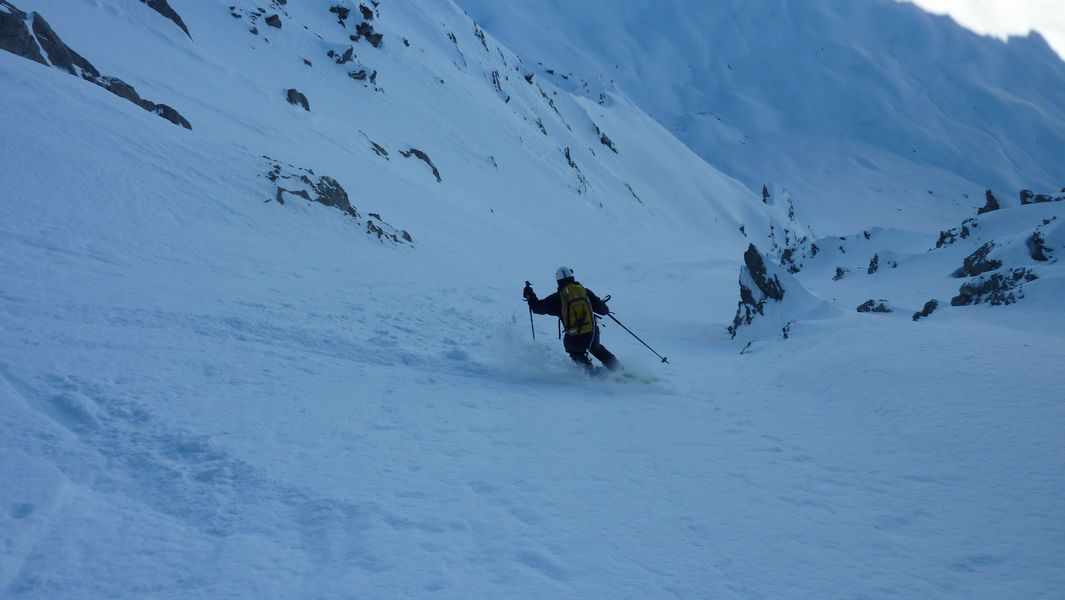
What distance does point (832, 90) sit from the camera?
382 ft

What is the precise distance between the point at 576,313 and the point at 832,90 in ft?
406

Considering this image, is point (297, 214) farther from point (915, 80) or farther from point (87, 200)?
point (915, 80)

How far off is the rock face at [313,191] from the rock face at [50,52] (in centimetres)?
320

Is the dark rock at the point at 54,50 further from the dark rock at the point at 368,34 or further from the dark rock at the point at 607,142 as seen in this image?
the dark rock at the point at 607,142

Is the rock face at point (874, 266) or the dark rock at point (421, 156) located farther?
the dark rock at point (421, 156)

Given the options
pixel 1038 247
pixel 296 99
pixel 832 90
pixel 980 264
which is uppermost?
pixel 832 90

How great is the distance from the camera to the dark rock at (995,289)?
14336mm

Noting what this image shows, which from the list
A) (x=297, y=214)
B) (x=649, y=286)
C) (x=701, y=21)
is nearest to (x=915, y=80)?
(x=701, y=21)

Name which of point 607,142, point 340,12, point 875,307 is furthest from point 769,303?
point 607,142

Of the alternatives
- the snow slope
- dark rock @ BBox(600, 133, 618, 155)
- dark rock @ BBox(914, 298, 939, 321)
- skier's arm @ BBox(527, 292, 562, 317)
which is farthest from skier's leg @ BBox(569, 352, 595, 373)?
the snow slope

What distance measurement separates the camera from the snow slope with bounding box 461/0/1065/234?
9306 centimetres

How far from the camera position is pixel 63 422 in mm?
4734

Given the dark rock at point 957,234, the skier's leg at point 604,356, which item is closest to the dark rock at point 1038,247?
the dark rock at point 957,234

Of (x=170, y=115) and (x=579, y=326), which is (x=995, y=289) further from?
(x=170, y=115)
